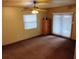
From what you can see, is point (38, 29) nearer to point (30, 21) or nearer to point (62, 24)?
point (30, 21)

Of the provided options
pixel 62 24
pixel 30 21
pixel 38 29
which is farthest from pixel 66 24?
pixel 30 21

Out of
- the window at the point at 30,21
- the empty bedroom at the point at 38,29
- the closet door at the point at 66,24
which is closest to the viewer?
the empty bedroom at the point at 38,29

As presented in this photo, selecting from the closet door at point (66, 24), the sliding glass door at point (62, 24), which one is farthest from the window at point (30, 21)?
the closet door at point (66, 24)

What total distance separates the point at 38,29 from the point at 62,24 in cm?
186

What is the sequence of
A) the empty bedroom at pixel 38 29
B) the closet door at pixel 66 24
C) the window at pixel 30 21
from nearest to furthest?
the empty bedroom at pixel 38 29, the closet door at pixel 66 24, the window at pixel 30 21

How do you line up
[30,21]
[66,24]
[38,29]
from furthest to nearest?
[38,29], [30,21], [66,24]

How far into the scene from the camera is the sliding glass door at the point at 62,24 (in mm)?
6875

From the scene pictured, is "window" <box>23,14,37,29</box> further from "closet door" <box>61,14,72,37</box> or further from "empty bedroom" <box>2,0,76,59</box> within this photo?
"closet door" <box>61,14,72,37</box>

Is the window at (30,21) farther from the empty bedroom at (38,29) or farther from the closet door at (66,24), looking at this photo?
the closet door at (66,24)

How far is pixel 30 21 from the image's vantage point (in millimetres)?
7324

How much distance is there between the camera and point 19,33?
651cm

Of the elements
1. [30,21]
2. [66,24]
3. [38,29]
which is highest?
[30,21]

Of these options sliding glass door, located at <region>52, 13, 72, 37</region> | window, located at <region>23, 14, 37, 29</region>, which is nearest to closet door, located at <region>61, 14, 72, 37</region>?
sliding glass door, located at <region>52, 13, 72, 37</region>

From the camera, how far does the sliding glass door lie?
688 cm
